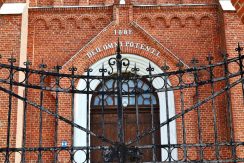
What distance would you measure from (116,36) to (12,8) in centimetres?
296

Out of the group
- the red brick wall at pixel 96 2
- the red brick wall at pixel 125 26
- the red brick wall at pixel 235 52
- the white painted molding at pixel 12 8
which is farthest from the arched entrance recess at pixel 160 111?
the white painted molding at pixel 12 8

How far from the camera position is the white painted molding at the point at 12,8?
11.2m

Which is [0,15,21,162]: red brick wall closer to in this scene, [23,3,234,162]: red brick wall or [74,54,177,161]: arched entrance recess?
[23,3,234,162]: red brick wall

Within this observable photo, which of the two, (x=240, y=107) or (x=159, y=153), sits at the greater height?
(x=240, y=107)

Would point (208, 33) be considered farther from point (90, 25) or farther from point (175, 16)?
point (90, 25)

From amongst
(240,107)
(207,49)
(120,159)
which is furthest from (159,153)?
(120,159)

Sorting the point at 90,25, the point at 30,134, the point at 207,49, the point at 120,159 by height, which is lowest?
the point at 120,159

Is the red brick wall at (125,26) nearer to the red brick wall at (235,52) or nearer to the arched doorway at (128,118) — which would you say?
the red brick wall at (235,52)

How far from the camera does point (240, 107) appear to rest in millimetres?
10586

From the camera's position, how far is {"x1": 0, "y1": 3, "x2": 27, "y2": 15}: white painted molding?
441 inches

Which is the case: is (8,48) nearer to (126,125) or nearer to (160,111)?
(126,125)

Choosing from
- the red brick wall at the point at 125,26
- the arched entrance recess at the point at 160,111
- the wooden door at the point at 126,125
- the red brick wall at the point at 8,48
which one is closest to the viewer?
the red brick wall at the point at 8,48

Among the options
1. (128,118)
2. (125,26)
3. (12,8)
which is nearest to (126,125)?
(128,118)

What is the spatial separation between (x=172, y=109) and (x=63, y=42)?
12.0 feet
